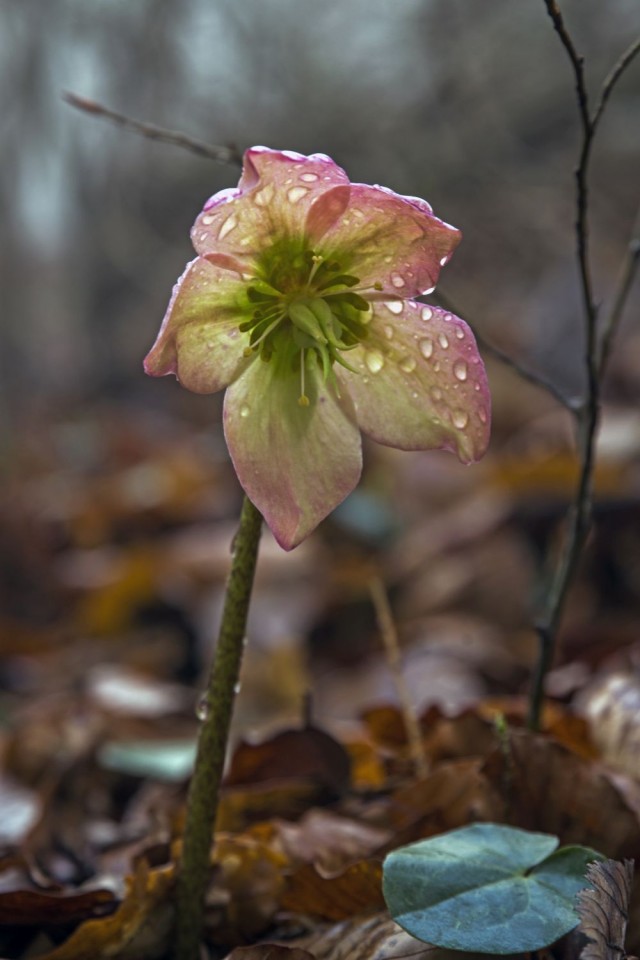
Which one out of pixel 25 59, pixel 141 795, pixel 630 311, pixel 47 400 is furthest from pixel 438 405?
pixel 47 400

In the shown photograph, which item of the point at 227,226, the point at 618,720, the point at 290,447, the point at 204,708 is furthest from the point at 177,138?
the point at 618,720

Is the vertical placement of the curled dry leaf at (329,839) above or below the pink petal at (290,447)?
below

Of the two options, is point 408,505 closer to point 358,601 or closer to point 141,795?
point 358,601

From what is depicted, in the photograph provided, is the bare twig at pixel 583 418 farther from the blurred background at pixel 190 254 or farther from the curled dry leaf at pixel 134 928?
the curled dry leaf at pixel 134 928

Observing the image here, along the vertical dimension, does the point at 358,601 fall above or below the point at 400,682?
below

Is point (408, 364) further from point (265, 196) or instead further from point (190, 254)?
point (190, 254)

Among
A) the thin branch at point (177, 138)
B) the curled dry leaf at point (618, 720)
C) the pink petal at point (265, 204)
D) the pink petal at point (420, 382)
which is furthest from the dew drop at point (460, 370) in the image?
the curled dry leaf at point (618, 720)
